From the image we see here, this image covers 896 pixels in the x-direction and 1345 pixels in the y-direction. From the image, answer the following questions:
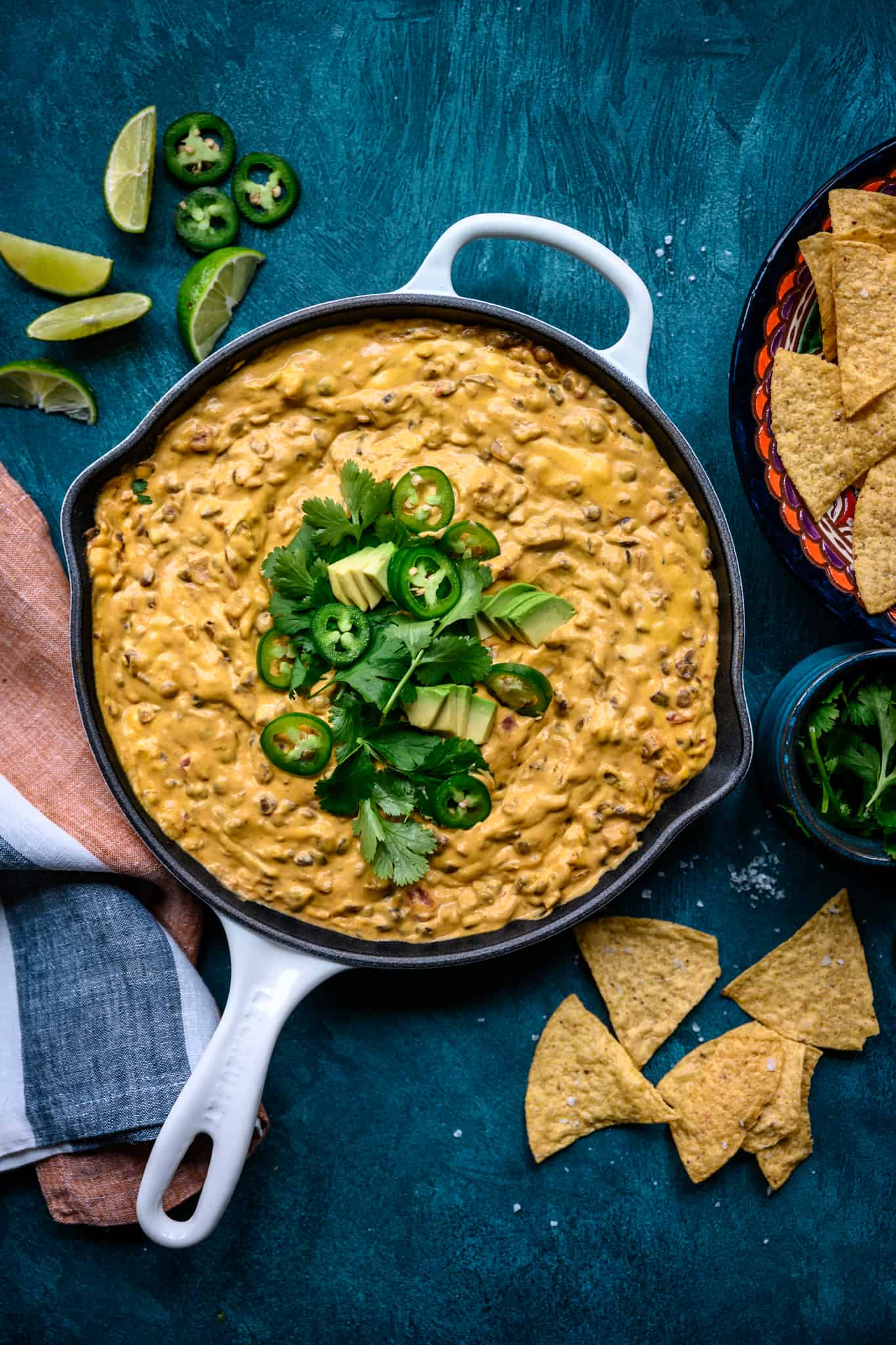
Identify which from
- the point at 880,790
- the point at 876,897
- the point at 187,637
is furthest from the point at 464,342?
the point at 876,897

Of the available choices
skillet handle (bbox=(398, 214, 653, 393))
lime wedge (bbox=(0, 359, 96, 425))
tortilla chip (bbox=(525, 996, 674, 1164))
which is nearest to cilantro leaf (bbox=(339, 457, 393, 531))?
skillet handle (bbox=(398, 214, 653, 393))

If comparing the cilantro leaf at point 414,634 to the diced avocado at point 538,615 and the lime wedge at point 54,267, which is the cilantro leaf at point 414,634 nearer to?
the diced avocado at point 538,615

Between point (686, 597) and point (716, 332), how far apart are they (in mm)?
840

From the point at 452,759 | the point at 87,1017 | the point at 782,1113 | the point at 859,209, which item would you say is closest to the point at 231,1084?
the point at 87,1017

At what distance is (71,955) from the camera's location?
2.61m

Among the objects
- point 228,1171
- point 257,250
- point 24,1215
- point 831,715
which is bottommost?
point 24,1215

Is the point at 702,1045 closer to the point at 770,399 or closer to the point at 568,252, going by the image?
the point at 770,399

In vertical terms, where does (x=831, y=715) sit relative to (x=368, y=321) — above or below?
below

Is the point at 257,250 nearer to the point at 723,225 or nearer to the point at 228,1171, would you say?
the point at 723,225

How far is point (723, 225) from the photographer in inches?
107

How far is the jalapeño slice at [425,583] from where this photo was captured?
2.19m

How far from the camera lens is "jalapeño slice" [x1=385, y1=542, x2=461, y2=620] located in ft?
7.19

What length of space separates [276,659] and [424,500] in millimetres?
490

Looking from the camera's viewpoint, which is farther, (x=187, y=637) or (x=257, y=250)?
(x=257, y=250)
